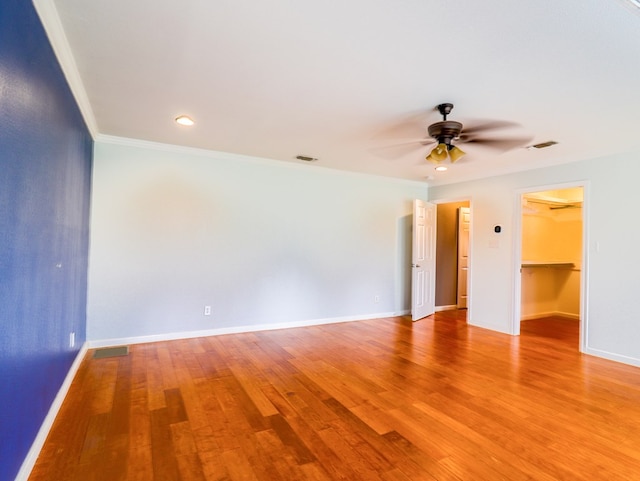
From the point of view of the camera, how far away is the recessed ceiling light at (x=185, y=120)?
10.3ft

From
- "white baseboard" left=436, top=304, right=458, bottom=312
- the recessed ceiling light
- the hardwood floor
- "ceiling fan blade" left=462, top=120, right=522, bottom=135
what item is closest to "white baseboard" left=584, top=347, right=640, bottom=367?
the hardwood floor

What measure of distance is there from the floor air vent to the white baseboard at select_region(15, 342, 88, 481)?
0.38 m

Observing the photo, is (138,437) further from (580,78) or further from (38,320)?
(580,78)

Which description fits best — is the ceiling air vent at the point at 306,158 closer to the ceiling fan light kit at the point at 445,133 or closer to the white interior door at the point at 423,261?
the white interior door at the point at 423,261

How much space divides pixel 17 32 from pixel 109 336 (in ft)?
10.8

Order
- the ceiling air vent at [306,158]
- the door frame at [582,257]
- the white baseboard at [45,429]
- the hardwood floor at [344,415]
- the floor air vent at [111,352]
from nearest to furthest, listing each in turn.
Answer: the white baseboard at [45,429] < the hardwood floor at [344,415] < the floor air vent at [111,352] < the door frame at [582,257] < the ceiling air vent at [306,158]

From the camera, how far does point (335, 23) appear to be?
5.84ft

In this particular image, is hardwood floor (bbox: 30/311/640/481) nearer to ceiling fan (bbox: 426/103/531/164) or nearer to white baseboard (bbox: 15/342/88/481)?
white baseboard (bbox: 15/342/88/481)

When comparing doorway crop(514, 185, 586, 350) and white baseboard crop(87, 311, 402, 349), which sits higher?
doorway crop(514, 185, 586, 350)

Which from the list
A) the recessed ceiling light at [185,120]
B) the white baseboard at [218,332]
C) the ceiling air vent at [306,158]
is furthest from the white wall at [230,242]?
the recessed ceiling light at [185,120]

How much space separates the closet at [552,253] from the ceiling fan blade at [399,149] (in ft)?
9.76

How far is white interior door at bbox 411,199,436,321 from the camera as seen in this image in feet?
17.9

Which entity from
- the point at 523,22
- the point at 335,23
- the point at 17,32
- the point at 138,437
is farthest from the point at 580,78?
the point at 138,437

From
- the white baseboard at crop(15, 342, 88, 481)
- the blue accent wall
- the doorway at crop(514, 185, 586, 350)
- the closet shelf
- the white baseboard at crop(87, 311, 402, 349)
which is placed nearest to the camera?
the blue accent wall
